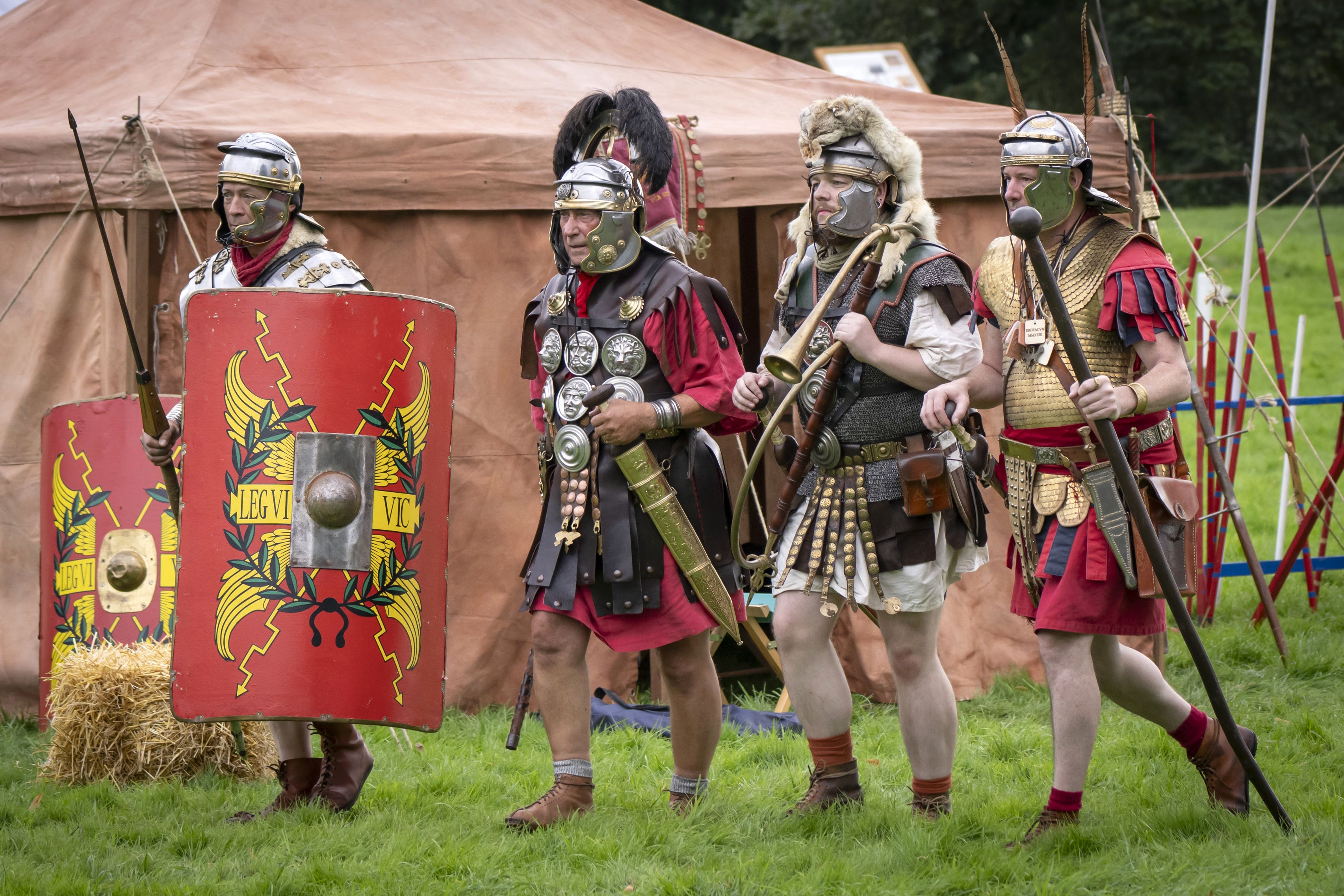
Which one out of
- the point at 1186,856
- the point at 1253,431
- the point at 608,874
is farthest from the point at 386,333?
the point at 1253,431

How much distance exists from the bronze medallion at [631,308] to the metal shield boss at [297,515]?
0.52 m

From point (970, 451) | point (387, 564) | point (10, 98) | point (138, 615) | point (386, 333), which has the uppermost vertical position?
point (10, 98)

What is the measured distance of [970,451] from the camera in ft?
11.3

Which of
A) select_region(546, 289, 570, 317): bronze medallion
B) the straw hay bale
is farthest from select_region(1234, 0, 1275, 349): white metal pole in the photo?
the straw hay bale

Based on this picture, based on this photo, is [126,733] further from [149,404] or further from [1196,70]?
[1196,70]

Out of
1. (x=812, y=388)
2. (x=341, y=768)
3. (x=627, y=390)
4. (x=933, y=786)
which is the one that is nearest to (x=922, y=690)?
(x=933, y=786)

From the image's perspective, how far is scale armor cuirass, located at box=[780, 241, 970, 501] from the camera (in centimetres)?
340

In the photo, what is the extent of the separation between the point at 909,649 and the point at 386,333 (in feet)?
4.58

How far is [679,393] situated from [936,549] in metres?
0.71

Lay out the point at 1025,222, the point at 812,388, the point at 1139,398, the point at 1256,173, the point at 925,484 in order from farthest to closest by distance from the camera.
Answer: the point at 1256,173 < the point at 812,388 < the point at 925,484 < the point at 1139,398 < the point at 1025,222

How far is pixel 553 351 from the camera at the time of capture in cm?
360

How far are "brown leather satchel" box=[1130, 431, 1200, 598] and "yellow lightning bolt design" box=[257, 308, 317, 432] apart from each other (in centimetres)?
174

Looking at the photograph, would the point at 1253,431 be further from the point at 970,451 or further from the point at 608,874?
the point at 608,874

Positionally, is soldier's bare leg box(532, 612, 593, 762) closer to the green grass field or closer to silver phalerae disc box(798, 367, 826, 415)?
the green grass field
